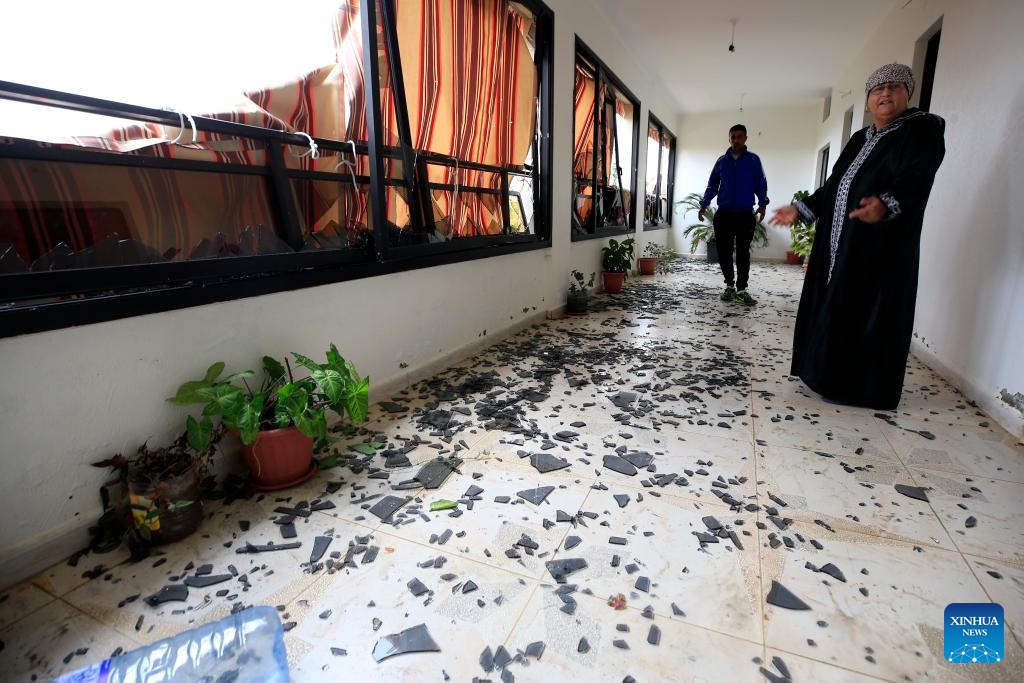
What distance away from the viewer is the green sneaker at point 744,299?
496 cm

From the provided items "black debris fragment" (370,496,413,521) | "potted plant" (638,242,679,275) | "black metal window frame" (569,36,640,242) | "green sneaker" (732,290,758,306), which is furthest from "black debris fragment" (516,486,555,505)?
"potted plant" (638,242,679,275)

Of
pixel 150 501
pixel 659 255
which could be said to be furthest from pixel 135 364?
pixel 659 255

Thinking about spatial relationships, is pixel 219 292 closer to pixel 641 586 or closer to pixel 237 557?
pixel 237 557

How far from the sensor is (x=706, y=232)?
9.57 metres

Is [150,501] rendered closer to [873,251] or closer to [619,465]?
[619,465]

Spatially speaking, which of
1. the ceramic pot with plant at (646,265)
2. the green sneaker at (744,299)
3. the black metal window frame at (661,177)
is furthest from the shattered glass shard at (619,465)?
the black metal window frame at (661,177)

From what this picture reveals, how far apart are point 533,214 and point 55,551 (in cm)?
345

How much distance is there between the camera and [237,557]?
1345 mm

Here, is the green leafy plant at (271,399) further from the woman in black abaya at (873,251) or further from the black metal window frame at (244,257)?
the woman in black abaya at (873,251)

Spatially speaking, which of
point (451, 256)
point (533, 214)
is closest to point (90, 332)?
point (451, 256)

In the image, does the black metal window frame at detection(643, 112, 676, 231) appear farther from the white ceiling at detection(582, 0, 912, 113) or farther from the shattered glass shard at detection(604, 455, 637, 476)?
the shattered glass shard at detection(604, 455, 637, 476)

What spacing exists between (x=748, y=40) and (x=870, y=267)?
4.91 metres

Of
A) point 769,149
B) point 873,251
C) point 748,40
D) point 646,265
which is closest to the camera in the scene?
point 873,251

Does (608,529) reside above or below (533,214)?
below
